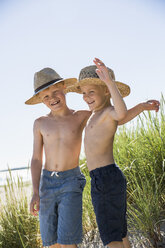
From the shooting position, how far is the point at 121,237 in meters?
1.98

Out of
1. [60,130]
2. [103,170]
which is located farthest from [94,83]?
[103,170]

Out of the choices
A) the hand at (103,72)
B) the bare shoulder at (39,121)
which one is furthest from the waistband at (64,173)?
the hand at (103,72)

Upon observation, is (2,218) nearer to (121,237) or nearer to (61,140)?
(61,140)

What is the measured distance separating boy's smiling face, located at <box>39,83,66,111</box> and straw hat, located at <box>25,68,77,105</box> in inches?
1.8

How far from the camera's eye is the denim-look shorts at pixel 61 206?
215 cm

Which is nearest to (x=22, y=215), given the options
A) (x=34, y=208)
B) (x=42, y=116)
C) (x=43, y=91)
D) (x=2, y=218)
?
(x=2, y=218)

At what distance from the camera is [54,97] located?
2.43m

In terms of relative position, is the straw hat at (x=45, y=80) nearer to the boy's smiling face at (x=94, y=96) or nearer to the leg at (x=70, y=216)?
the boy's smiling face at (x=94, y=96)

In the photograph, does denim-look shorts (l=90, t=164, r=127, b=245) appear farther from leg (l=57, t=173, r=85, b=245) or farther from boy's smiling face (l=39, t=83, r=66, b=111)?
boy's smiling face (l=39, t=83, r=66, b=111)

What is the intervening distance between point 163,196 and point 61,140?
124cm

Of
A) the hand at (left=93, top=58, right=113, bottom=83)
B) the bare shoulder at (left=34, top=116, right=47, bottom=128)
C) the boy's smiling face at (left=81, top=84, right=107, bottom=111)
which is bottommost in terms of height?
the bare shoulder at (left=34, top=116, right=47, bottom=128)

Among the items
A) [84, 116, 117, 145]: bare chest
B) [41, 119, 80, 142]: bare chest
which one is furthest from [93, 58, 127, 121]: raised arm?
[41, 119, 80, 142]: bare chest

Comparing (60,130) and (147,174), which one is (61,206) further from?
(147,174)

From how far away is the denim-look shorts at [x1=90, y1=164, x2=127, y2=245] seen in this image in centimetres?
197
